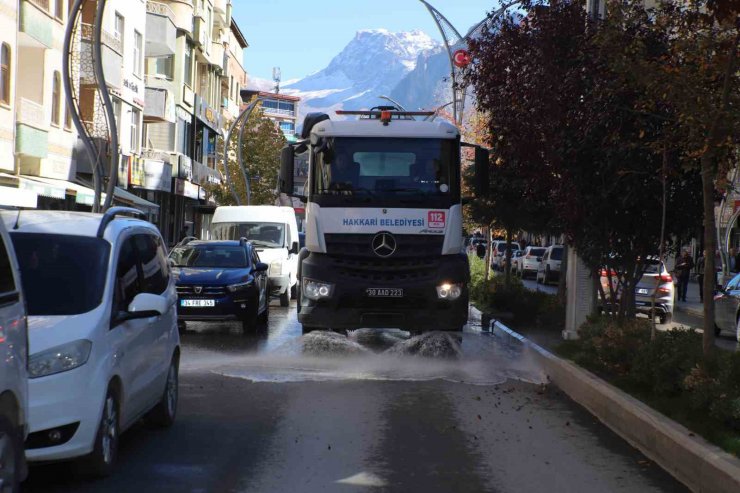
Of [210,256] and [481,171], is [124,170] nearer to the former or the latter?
[210,256]

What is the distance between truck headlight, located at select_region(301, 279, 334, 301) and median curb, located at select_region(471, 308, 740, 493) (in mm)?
4148

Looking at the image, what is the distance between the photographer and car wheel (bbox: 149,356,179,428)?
9484mm

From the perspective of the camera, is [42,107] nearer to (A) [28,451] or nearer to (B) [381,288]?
(B) [381,288]

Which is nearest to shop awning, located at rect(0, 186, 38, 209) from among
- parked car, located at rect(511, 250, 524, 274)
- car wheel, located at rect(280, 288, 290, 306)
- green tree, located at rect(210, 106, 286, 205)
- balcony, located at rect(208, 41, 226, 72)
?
car wheel, located at rect(280, 288, 290, 306)

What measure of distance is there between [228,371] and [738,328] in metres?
10.5

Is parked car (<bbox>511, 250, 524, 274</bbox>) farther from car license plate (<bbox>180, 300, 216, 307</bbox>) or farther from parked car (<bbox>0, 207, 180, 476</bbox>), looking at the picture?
parked car (<bbox>0, 207, 180, 476</bbox>)

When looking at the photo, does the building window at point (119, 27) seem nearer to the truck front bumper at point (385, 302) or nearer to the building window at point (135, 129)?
the building window at point (135, 129)

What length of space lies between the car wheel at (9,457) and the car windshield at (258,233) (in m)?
23.8

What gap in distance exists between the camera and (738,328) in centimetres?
2073

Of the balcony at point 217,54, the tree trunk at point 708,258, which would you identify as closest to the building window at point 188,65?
the balcony at point 217,54

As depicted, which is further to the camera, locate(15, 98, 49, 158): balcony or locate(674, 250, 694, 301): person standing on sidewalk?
locate(674, 250, 694, 301): person standing on sidewalk

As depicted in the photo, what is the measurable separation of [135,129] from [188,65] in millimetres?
15164

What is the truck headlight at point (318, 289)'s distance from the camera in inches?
648

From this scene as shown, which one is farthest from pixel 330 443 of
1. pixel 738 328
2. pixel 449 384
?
pixel 738 328
